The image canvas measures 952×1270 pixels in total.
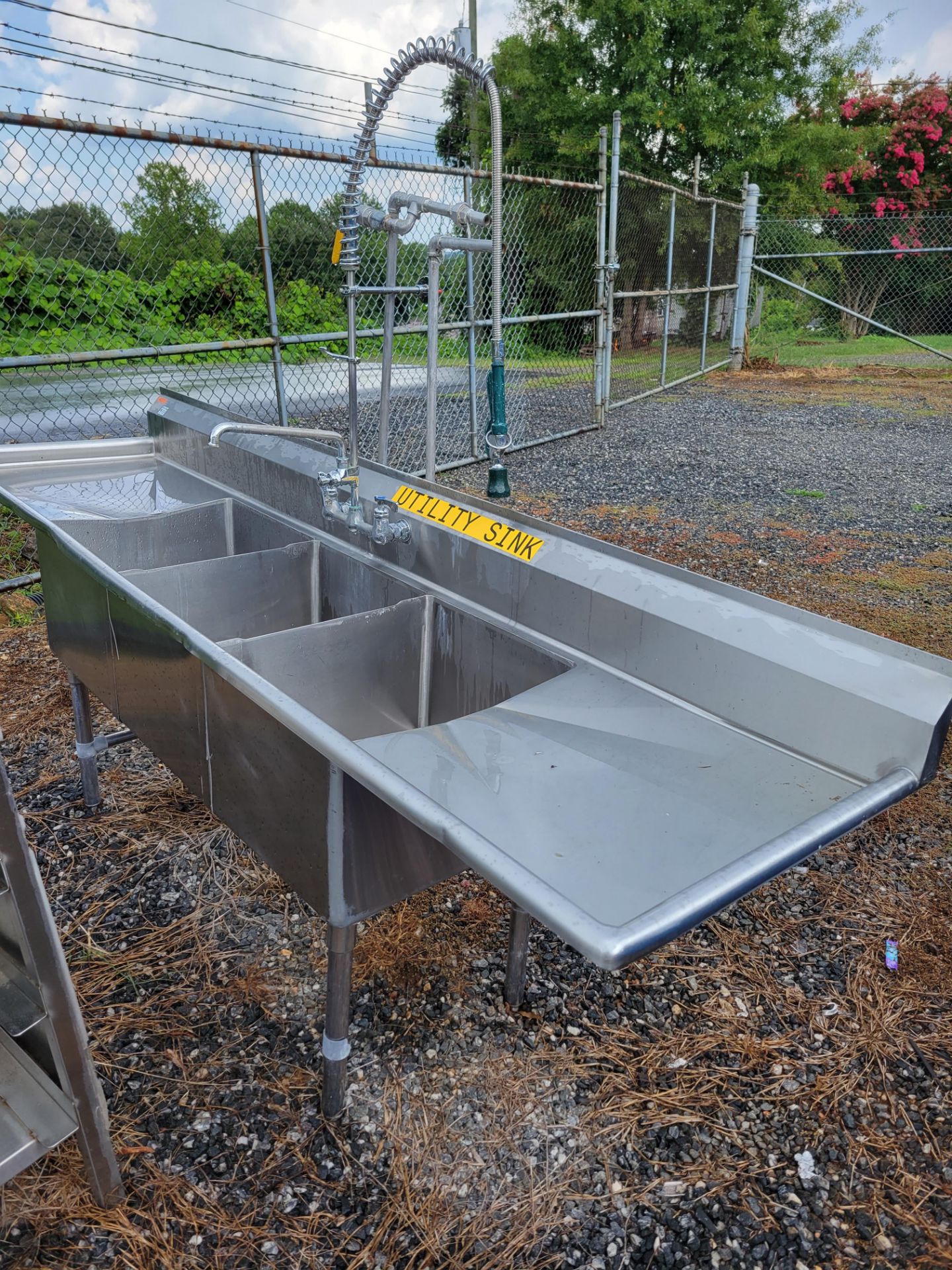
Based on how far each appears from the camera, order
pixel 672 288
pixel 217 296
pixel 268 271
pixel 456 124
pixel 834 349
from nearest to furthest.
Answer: pixel 268 271 < pixel 217 296 < pixel 672 288 < pixel 834 349 < pixel 456 124

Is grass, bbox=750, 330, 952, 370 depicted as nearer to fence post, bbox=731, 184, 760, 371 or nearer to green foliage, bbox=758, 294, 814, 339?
green foliage, bbox=758, 294, 814, 339

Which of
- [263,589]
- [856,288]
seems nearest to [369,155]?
[263,589]

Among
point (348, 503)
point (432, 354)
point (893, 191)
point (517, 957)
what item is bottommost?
point (517, 957)

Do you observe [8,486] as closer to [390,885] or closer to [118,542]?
[118,542]

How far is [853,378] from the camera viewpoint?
11.8 meters

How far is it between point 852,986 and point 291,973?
4.56ft

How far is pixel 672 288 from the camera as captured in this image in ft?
34.3

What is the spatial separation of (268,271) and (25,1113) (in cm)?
410

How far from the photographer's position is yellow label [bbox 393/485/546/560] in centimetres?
179

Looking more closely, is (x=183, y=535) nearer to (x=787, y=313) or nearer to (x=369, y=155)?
(x=369, y=155)

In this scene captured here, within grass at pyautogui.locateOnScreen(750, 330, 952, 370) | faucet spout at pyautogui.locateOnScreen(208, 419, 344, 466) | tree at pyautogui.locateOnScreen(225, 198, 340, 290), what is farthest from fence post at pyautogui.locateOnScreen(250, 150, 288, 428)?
grass at pyautogui.locateOnScreen(750, 330, 952, 370)

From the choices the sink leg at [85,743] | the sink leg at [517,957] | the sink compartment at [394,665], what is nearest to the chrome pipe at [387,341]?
the sink compartment at [394,665]

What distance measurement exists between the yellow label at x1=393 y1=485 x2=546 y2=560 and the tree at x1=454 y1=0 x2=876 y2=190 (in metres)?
13.9

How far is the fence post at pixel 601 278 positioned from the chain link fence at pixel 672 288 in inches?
43.5
